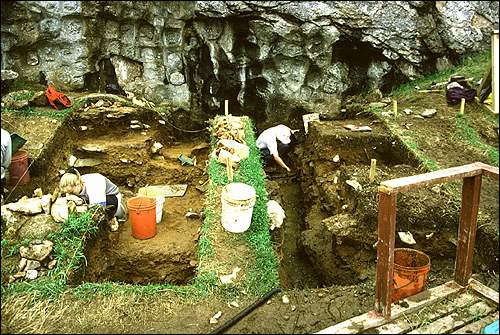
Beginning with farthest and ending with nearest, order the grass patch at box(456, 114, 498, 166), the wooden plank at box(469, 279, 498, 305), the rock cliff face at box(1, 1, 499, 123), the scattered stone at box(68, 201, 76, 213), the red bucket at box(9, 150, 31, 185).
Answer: the rock cliff face at box(1, 1, 499, 123)
the grass patch at box(456, 114, 498, 166)
the red bucket at box(9, 150, 31, 185)
the scattered stone at box(68, 201, 76, 213)
the wooden plank at box(469, 279, 498, 305)

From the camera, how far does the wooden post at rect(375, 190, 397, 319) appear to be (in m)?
4.11

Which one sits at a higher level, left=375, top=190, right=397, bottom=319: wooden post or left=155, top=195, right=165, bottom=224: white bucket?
left=375, top=190, right=397, bottom=319: wooden post

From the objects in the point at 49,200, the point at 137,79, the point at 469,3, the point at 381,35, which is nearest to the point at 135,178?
the point at 49,200

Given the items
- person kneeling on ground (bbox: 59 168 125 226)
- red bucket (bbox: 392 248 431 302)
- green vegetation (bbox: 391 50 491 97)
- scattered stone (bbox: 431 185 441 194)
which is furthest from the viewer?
green vegetation (bbox: 391 50 491 97)

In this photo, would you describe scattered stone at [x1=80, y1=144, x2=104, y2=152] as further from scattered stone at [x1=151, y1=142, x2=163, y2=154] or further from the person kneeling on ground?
the person kneeling on ground

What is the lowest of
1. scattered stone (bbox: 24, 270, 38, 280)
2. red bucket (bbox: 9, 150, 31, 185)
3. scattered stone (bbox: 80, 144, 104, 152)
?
scattered stone (bbox: 24, 270, 38, 280)

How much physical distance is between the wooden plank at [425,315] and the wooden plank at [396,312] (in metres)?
0.04

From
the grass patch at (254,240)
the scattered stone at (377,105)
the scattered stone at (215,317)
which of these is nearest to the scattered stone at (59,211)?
the grass patch at (254,240)

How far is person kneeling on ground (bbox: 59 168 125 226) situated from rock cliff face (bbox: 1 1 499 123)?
6853 millimetres

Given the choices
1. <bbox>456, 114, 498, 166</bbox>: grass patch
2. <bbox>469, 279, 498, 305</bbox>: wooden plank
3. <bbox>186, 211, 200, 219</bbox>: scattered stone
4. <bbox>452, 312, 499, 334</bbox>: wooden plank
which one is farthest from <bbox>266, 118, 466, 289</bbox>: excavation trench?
<bbox>452, 312, 499, 334</bbox>: wooden plank

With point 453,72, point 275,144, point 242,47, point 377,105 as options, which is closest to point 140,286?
point 275,144

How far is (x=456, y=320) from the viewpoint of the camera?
4438 mm

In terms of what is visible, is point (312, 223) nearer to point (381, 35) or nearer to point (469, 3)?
point (381, 35)

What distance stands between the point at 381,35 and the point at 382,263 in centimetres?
1023
